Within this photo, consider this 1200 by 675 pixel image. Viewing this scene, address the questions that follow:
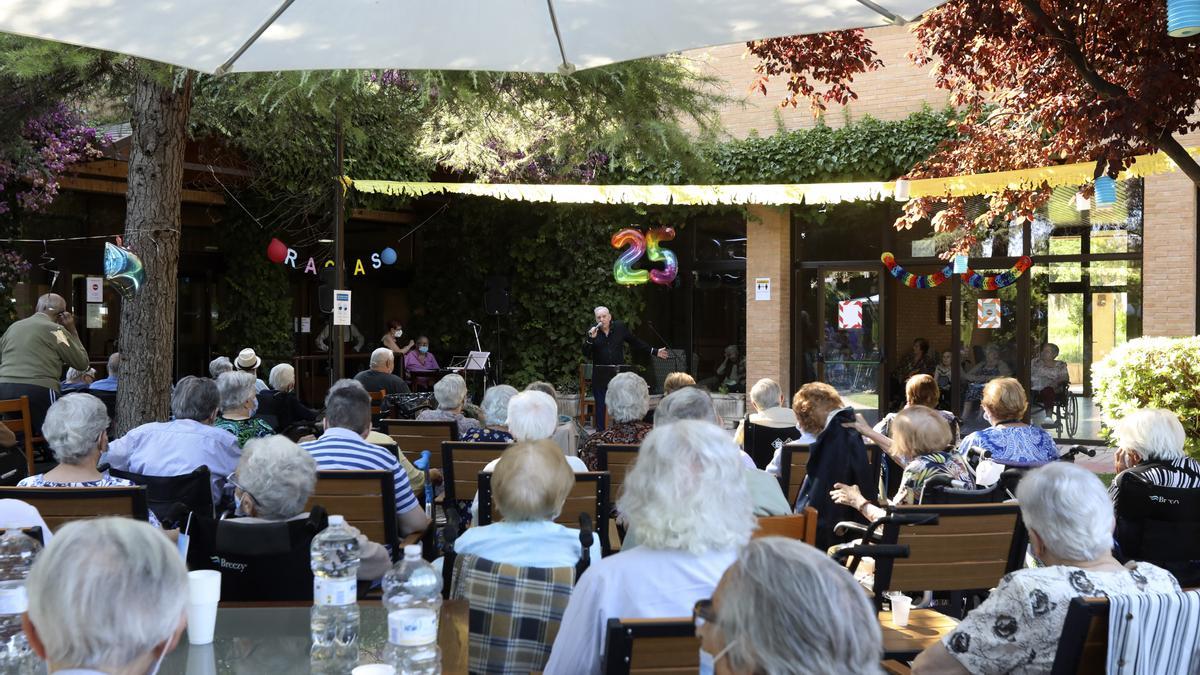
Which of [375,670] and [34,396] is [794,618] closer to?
[375,670]

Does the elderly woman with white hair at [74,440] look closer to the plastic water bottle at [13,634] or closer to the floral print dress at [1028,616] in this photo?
the plastic water bottle at [13,634]

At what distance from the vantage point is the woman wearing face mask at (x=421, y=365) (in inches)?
641

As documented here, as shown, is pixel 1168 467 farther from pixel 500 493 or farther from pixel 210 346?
pixel 210 346

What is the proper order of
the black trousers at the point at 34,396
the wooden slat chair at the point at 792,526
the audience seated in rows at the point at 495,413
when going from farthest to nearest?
the black trousers at the point at 34,396, the audience seated in rows at the point at 495,413, the wooden slat chair at the point at 792,526

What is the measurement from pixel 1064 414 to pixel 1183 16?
9499mm

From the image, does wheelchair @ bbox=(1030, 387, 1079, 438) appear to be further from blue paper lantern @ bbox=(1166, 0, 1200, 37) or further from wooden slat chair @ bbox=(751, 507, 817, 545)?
wooden slat chair @ bbox=(751, 507, 817, 545)

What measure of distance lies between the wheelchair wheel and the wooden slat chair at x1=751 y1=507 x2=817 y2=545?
11155mm

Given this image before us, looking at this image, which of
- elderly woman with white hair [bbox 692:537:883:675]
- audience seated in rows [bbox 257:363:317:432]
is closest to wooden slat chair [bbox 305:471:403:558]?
elderly woman with white hair [bbox 692:537:883:675]

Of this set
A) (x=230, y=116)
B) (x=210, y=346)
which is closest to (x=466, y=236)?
(x=210, y=346)

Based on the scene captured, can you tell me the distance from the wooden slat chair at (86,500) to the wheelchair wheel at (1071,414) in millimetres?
12227

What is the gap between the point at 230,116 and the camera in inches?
481

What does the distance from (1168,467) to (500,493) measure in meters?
3.06

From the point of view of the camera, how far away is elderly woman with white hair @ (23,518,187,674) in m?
1.61

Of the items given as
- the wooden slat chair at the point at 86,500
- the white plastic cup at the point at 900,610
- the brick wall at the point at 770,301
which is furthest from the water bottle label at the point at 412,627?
the brick wall at the point at 770,301
